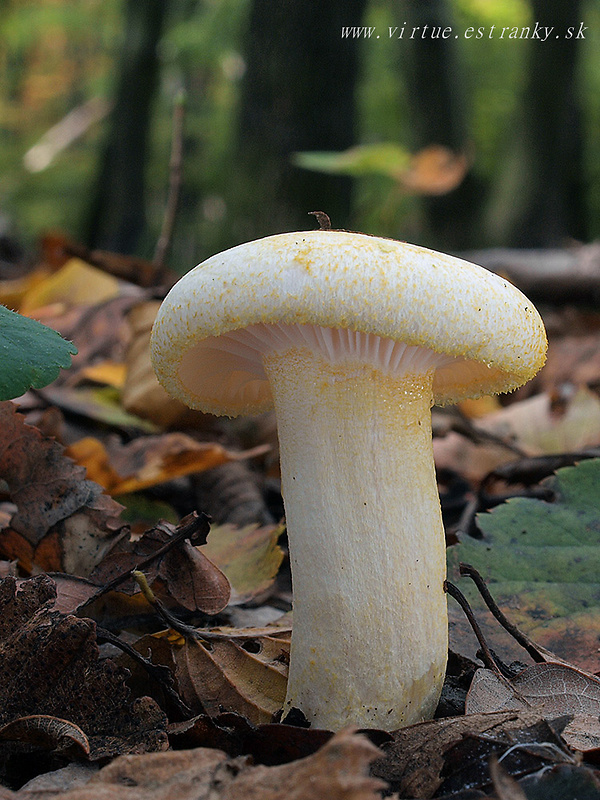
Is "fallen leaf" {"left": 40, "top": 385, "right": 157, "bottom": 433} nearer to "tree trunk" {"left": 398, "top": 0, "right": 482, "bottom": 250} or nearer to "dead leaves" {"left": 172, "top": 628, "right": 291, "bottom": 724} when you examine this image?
"dead leaves" {"left": 172, "top": 628, "right": 291, "bottom": 724}

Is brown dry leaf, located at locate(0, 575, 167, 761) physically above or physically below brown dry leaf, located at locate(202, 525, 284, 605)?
above

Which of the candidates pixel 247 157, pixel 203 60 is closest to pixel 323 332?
pixel 247 157

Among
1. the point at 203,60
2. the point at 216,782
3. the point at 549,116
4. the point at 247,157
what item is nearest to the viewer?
the point at 216,782

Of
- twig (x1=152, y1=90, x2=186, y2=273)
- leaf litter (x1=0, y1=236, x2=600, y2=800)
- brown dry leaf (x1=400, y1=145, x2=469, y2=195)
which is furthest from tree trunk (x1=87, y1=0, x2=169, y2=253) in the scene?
leaf litter (x1=0, y1=236, x2=600, y2=800)

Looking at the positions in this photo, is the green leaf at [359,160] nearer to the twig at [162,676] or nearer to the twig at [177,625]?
the twig at [177,625]

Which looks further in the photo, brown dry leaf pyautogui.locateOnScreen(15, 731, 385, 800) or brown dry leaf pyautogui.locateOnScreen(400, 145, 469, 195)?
brown dry leaf pyautogui.locateOnScreen(400, 145, 469, 195)

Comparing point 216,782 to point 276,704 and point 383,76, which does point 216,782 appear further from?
point 383,76

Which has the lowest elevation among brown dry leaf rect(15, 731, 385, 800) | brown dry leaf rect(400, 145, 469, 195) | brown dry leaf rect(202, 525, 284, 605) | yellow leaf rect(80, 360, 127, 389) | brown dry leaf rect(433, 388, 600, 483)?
brown dry leaf rect(433, 388, 600, 483)
